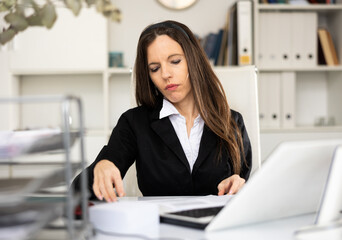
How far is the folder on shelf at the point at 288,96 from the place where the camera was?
9.34ft

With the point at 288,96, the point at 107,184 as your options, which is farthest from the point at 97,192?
the point at 288,96

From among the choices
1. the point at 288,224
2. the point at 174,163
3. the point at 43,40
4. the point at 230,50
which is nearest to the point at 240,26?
the point at 230,50

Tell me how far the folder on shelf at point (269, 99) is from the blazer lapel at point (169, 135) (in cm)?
144

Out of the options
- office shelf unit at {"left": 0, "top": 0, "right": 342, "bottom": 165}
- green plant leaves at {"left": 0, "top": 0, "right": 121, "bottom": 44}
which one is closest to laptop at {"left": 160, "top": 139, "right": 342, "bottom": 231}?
green plant leaves at {"left": 0, "top": 0, "right": 121, "bottom": 44}

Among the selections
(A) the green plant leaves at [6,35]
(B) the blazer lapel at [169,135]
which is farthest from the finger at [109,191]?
(B) the blazer lapel at [169,135]

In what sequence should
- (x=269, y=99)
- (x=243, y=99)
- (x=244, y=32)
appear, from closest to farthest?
1. (x=243, y=99)
2. (x=244, y=32)
3. (x=269, y=99)

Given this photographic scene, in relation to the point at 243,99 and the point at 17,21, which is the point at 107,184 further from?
the point at 243,99

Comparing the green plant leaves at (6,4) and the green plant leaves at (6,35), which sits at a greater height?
the green plant leaves at (6,4)

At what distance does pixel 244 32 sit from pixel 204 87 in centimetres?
133

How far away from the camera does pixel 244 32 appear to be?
2.75 metres

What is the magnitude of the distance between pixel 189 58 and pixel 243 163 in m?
0.44

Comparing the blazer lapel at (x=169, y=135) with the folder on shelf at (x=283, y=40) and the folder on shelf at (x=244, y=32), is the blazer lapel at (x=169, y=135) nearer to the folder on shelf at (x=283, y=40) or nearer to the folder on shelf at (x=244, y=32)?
the folder on shelf at (x=244, y=32)

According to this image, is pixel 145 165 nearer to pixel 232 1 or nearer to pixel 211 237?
pixel 211 237

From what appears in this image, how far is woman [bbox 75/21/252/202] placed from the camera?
4.88 ft
